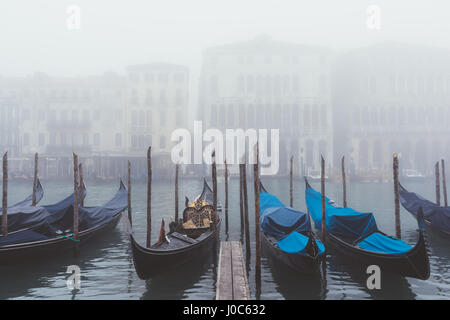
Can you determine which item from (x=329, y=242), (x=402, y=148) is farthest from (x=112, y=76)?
(x=329, y=242)

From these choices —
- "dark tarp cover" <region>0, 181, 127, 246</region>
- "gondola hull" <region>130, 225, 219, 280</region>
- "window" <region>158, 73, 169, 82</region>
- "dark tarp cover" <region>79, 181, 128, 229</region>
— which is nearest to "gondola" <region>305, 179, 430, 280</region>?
"gondola hull" <region>130, 225, 219, 280</region>

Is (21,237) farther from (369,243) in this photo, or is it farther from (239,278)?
(369,243)

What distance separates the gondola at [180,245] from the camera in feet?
24.2

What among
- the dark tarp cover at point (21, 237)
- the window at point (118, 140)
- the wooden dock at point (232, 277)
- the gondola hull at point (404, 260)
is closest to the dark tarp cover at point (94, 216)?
the dark tarp cover at point (21, 237)

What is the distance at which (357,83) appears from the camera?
146ft

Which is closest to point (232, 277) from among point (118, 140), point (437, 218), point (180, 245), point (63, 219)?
point (180, 245)

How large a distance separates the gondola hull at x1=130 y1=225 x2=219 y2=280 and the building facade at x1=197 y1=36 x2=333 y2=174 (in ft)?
114

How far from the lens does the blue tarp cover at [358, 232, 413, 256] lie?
25.1ft

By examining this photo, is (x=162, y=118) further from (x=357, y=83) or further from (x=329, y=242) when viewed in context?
(x=329, y=242)

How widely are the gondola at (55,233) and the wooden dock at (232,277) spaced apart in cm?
396

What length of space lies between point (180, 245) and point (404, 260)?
185 inches

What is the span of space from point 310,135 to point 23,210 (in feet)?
120

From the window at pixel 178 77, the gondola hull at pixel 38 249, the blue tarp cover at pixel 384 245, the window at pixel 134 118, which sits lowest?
the gondola hull at pixel 38 249

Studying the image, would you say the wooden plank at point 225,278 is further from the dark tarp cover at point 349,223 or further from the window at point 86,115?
the window at point 86,115
